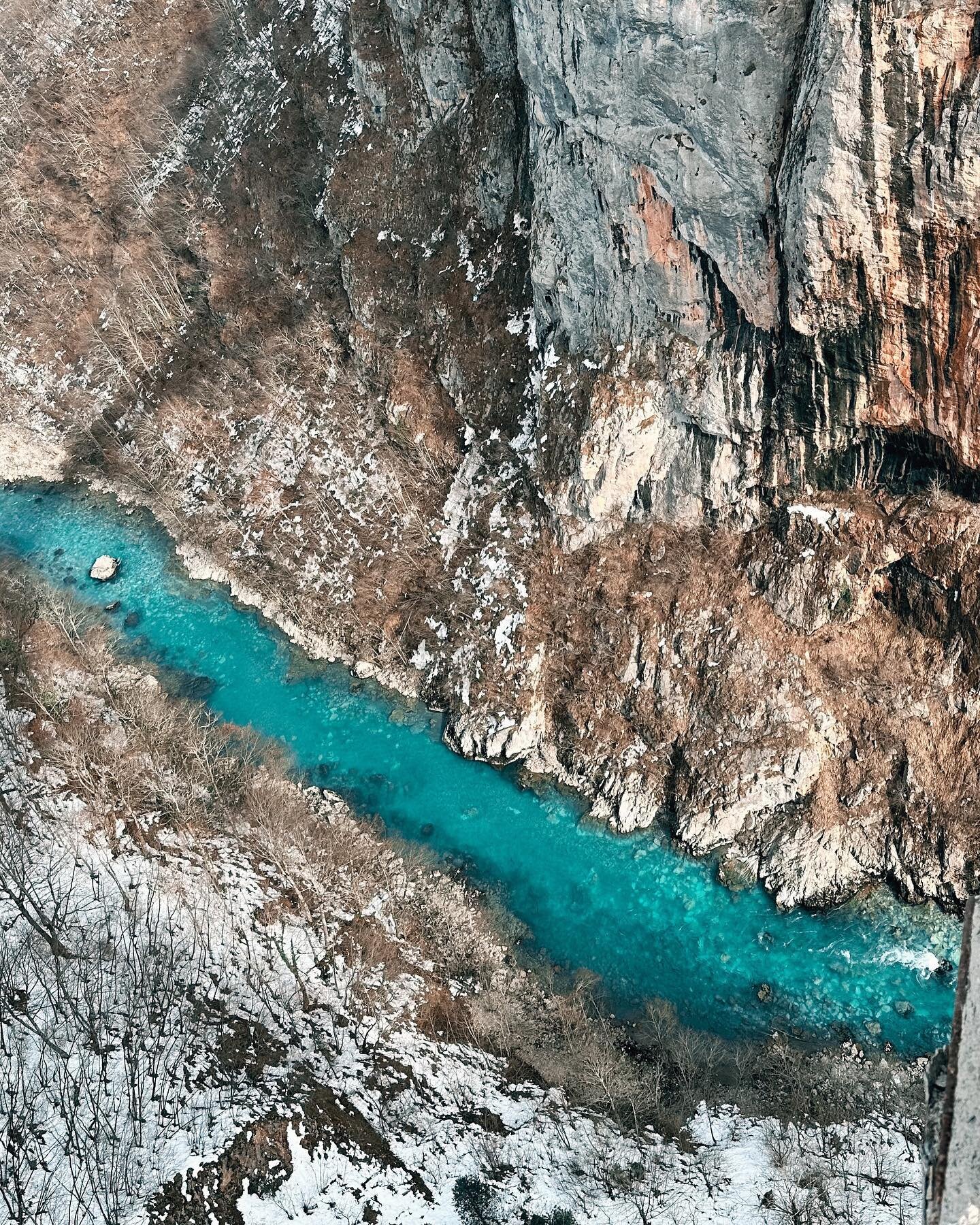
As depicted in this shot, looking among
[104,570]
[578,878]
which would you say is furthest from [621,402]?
[104,570]

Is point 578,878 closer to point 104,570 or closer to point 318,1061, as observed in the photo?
point 318,1061

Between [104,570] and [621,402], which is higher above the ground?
[621,402]

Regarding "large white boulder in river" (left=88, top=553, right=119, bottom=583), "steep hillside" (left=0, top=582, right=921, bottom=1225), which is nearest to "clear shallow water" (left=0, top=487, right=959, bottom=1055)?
"steep hillside" (left=0, top=582, right=921, bottom=1225)

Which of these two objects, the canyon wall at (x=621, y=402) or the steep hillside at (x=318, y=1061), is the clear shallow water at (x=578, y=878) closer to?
the canyon wall at (x=621, y=402)

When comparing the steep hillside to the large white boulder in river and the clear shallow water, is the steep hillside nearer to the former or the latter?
the clear shallow water

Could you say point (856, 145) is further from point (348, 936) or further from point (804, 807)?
point (348, 936)

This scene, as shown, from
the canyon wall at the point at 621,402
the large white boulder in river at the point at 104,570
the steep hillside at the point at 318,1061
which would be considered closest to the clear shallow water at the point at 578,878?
the canyon wall at the point at 621,402
